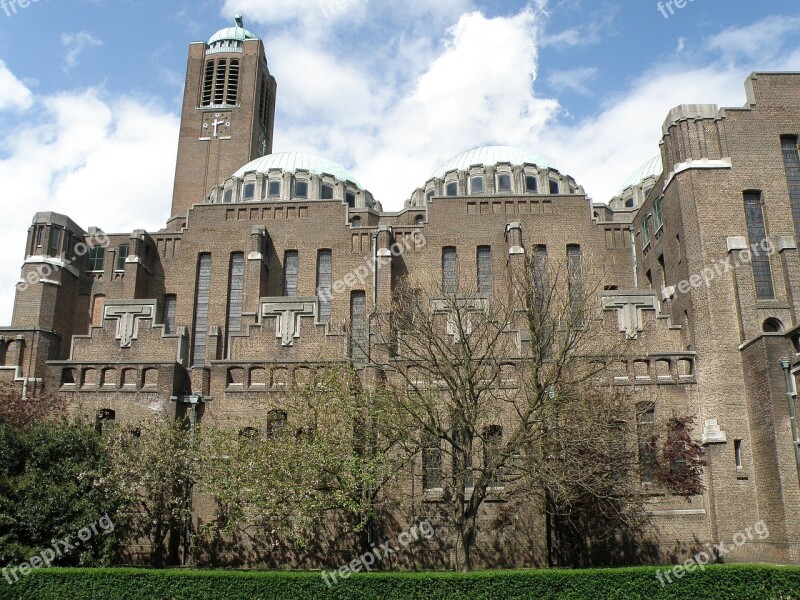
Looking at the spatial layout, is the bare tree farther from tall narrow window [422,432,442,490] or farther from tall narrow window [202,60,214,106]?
tall narrow window [202,60,214,106]

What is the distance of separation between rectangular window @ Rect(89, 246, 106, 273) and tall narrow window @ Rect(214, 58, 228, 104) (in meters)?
21.2

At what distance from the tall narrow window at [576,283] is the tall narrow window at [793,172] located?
9.48 meters

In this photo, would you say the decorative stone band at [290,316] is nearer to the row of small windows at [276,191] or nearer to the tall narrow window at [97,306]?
the tall narrow window at [97,306]

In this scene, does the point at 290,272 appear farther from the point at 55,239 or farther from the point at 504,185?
the point at 504,185

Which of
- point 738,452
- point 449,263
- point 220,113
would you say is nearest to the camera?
point 738,452

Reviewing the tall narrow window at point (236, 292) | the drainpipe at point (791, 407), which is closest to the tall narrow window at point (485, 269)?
the tall narrow window at point (236, 292)

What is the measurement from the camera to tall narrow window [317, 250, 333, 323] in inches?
1650

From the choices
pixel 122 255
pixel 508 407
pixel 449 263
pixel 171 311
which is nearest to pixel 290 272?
pixel 171 311

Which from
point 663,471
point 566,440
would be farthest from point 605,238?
point 566,440

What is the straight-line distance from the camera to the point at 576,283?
30.4m

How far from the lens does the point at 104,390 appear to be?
106 ft

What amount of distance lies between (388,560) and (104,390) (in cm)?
1377

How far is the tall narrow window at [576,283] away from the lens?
27283mm

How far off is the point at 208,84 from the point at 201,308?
28.0 metres
